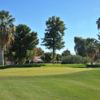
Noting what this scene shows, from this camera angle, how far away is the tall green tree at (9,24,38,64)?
8756 centimetres

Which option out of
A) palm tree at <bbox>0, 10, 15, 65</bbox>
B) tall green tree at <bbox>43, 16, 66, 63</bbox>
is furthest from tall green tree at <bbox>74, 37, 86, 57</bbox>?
palm tree at <bbox>0, 10, 15, 65</bbox>

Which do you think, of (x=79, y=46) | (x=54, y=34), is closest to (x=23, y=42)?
(x=54, y=34)

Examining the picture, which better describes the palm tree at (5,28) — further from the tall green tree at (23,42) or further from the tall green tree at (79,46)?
the tall green tree at (79,46)

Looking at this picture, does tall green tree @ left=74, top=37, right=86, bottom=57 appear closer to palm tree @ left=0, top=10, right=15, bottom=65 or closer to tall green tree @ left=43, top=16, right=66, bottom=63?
tall green tree @ left=43, top=16, right=66, bottom=63

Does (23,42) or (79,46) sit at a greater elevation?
(79,46)

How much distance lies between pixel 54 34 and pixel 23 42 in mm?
7736

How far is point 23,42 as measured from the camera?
87500 millimetres

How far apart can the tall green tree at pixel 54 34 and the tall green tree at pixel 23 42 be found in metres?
3.12

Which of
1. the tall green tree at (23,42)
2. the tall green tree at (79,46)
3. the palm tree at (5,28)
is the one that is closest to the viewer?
the palm tree at (5,28)

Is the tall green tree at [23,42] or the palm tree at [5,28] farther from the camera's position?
the tall green tree at [23,42]

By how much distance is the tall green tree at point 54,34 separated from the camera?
88.8 m

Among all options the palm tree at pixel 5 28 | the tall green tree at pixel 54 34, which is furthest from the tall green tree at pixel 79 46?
the palm tree at pixel 5 28

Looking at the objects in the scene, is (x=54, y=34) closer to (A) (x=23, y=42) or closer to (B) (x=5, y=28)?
(A) (x=23, y=42)

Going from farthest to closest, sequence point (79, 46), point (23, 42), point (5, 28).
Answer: point (79, 46) < point (23, 42) < point (5, 28)
